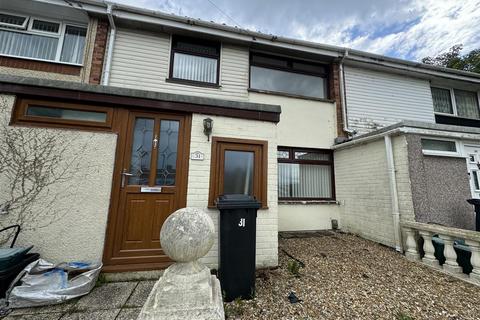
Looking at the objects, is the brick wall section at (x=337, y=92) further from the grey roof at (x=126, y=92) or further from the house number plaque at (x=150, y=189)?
the house number plaque at (x=150, y=189)

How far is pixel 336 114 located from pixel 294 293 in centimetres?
564

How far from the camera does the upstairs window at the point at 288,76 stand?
631 cm

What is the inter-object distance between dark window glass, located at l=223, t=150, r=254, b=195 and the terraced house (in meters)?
0.02

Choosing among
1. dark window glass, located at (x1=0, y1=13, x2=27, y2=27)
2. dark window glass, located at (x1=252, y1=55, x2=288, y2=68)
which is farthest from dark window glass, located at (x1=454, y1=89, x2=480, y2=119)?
dark window glass, located at (x1=0, y1=13, x2=27, y2=27)

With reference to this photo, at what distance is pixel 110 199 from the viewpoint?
272 cm

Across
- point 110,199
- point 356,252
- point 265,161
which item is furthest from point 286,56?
point 110,199

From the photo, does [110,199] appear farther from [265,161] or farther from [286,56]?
[286,56]

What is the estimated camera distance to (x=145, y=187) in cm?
288

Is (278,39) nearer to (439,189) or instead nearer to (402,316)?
(439,189)

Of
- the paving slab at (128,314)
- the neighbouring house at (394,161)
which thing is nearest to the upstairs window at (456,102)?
the neighbouring house at (394,161)

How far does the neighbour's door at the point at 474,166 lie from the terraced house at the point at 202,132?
4 centimetres

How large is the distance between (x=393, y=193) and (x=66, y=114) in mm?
6167

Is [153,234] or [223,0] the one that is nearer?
[153,234]

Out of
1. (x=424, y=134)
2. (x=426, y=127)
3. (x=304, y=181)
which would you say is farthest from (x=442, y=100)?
(x=304, y=181)
